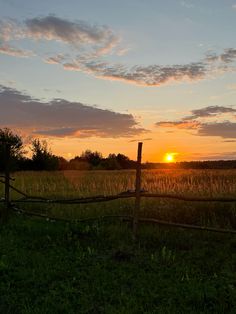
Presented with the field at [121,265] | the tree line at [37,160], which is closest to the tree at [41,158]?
the tree line at [37,160]

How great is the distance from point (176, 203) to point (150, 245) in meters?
3.36

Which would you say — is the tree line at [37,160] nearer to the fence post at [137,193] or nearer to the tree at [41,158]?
the tree at [41,158]

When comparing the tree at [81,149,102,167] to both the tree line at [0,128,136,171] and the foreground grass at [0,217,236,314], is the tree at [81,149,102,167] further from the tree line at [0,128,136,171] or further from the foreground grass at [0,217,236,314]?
the foreground grass at [0,217,236,314]

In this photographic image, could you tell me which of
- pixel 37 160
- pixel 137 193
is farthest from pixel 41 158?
pixel 137 193

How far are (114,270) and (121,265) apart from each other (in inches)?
12.9

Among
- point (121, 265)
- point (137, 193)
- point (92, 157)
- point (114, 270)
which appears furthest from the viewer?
point (92, 157)

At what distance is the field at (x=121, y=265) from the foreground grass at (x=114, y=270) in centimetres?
2

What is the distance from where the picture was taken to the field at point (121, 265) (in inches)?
241

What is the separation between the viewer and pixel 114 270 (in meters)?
7.64

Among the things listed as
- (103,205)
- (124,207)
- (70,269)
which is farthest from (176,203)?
(70,269)

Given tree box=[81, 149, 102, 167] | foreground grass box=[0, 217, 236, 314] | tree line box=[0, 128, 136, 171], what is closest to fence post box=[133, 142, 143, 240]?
foreground grass box=[0, 217, 236, 314]

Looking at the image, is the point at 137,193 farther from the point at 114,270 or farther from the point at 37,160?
the point at 37,160

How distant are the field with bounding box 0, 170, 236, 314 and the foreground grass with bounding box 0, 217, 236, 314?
15 mm

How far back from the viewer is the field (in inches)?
241
